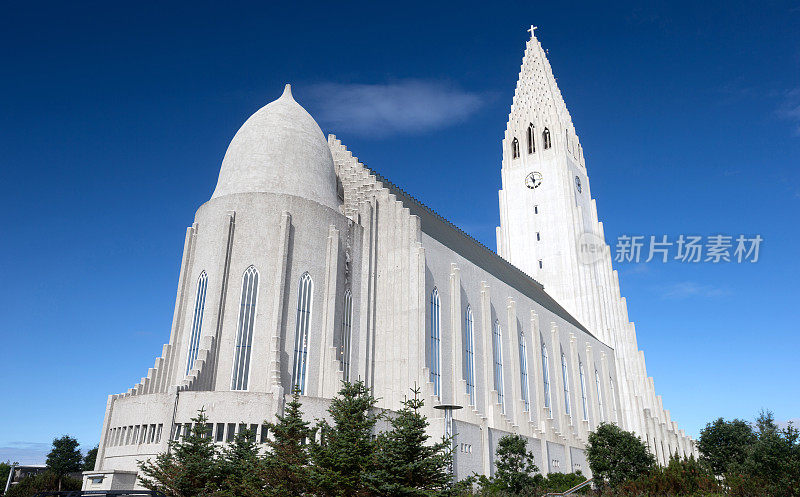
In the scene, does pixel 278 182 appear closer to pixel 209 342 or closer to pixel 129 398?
pixel 209 342

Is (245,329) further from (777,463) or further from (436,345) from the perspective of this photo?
(777,463)

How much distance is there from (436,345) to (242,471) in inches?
668

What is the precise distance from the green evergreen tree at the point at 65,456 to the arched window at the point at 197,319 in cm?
4269

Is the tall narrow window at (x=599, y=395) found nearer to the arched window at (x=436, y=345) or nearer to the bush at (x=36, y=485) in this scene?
the arched window at (x=436, y=345)

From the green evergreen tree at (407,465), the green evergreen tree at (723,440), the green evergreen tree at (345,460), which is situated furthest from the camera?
the green evergreen tree at (723,440)

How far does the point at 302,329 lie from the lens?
33.7 meters

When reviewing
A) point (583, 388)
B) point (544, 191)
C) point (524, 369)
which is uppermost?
point (544, 191)

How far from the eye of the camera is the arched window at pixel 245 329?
31.7m

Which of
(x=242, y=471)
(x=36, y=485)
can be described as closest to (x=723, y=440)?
(x=242, y=471)

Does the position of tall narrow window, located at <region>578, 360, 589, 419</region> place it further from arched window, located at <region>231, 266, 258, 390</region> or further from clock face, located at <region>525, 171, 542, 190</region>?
arched window, located at <region>231, 266, 258, 390</region>

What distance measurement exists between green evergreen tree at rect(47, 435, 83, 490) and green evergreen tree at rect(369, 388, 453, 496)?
5992 cm

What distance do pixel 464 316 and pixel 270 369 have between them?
47.0 ft

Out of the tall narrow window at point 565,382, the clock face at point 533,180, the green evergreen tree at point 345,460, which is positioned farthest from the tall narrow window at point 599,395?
the green evergreen tree at point 345,460

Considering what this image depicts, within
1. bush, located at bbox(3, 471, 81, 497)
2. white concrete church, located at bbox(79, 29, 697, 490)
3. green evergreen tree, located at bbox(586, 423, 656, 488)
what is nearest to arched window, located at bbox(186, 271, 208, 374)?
white concrete church, located at bbox(79, 29, 697, 490)
